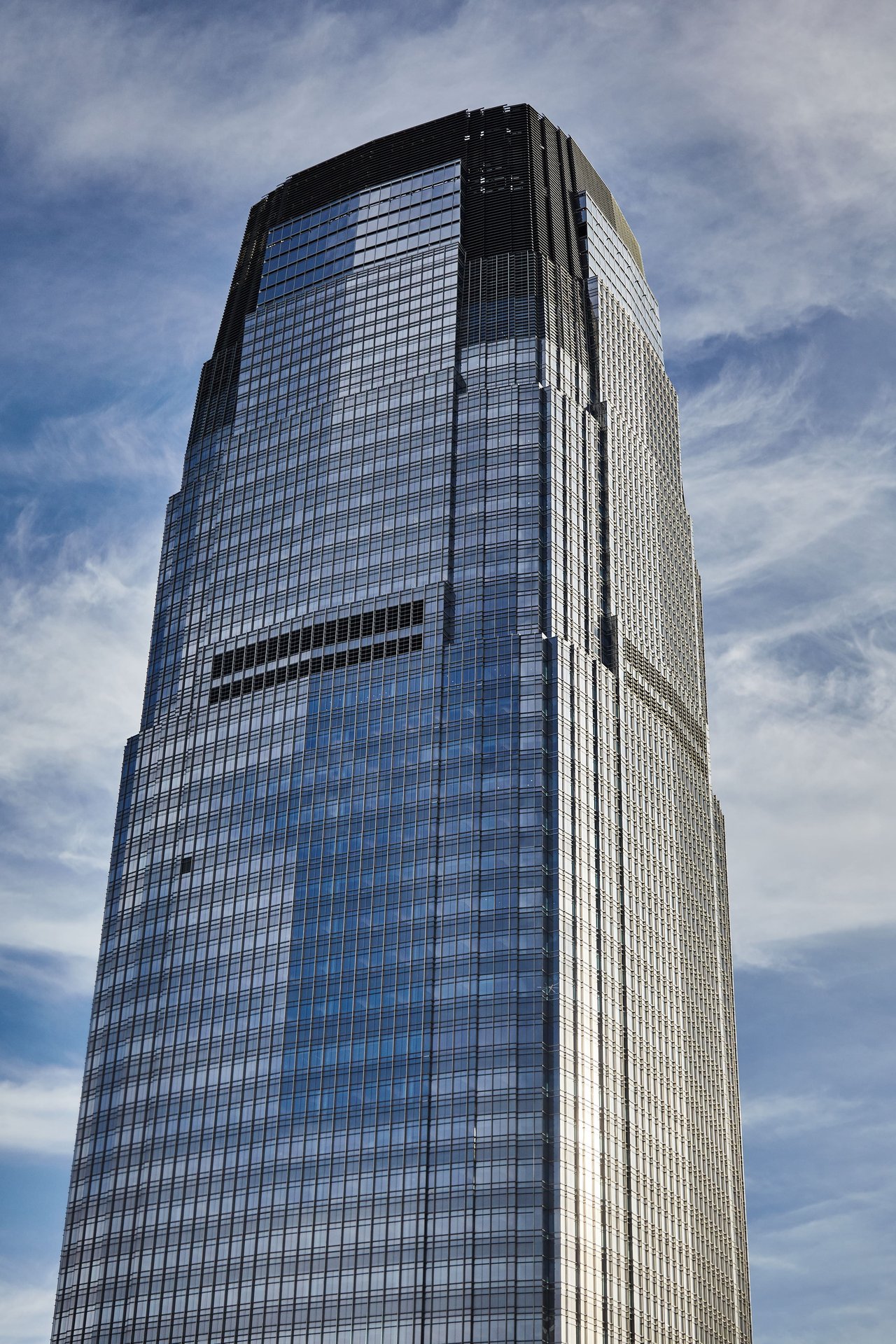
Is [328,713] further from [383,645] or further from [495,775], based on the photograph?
[495,775]

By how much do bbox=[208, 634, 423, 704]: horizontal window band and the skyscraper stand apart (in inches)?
21.5

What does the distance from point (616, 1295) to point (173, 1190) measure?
43272 millimetres

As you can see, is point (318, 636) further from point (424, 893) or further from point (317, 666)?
point (424, 893)

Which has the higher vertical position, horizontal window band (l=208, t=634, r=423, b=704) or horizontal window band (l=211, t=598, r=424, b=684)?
horizontal window band (l=211, t=598, r=424, b=684)

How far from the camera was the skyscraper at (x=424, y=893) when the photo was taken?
476 ft

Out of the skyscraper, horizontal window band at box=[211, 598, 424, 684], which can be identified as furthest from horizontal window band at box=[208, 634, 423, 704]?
horizontal window band at box=[211, 598, 424, 684]

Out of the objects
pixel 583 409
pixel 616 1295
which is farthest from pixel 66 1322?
pixel 583 409

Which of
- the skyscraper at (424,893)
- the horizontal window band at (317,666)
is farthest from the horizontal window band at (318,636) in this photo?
the horizontal window band at (317,666)

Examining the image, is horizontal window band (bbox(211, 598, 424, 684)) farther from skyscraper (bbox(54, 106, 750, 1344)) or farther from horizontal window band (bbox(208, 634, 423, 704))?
horizontal window band (bbox(208, 634, 423, 704))

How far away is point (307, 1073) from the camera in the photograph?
155375mm

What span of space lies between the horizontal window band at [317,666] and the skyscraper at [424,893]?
0.55 m

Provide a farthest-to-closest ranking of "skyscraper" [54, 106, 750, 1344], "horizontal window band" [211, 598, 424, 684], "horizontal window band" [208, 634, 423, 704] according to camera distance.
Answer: "horizontal window band" [211, 598, 424, 684] < "horizontal window band" [208, 634, 423, 704] < "skyscraper" [54, 106, 750, 1344]

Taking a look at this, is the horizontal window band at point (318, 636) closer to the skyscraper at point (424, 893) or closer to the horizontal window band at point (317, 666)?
the skyscraper at point (424, 893)

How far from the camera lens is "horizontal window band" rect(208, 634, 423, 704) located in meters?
172
